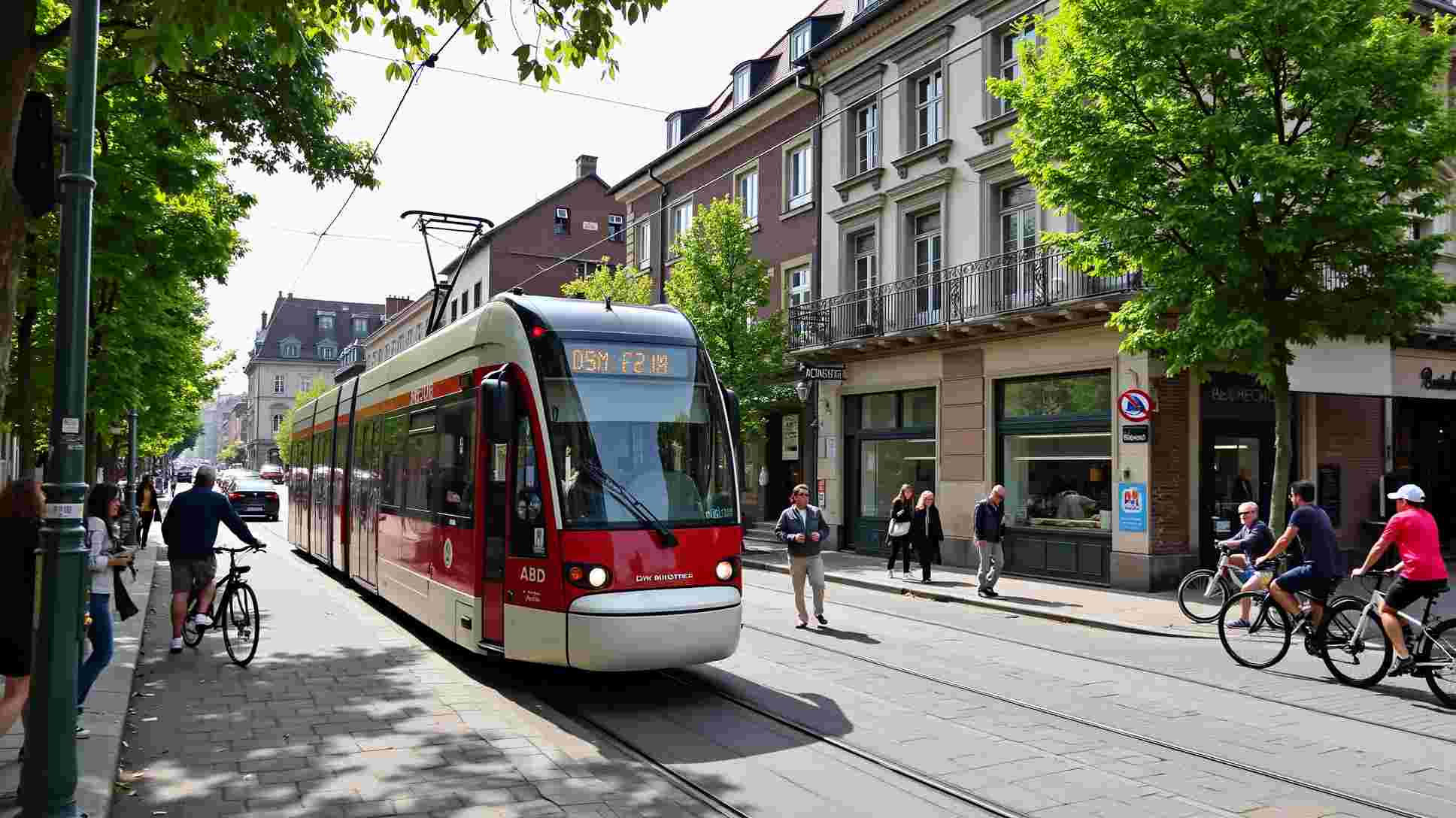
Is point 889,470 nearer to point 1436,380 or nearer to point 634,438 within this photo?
point 1436,380

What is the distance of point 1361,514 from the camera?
19.1 meters

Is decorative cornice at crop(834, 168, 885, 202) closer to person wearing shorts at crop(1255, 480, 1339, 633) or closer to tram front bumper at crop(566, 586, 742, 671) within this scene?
person wearing shorts at crop(1255, 480, 1339, 633)

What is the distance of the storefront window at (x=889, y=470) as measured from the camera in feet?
72.2

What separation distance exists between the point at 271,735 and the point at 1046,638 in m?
8.55

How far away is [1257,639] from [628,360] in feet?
24.5

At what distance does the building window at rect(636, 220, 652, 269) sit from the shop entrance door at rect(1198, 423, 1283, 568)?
20.9 m

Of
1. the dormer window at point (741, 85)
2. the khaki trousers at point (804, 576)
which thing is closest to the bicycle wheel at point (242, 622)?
the khaki trousers at point (804, 576)

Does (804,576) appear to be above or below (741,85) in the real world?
below

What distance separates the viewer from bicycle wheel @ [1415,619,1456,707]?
8453 mm

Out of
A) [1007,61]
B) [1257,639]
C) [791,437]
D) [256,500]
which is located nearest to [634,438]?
[1257,639]

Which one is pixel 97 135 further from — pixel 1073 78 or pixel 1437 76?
pixel 1437 76

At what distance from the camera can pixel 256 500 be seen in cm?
3944

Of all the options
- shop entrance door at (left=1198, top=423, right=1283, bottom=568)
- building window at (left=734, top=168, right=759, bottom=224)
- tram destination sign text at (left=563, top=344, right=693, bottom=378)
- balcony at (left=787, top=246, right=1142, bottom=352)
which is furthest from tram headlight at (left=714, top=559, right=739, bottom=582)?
building window at (left=734, top=168, right=759, bottom=224)

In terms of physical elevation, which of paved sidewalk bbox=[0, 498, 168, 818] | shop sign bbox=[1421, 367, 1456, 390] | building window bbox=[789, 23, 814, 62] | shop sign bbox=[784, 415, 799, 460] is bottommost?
paved sidewalk bbox=[0, 498, 168, 818]
